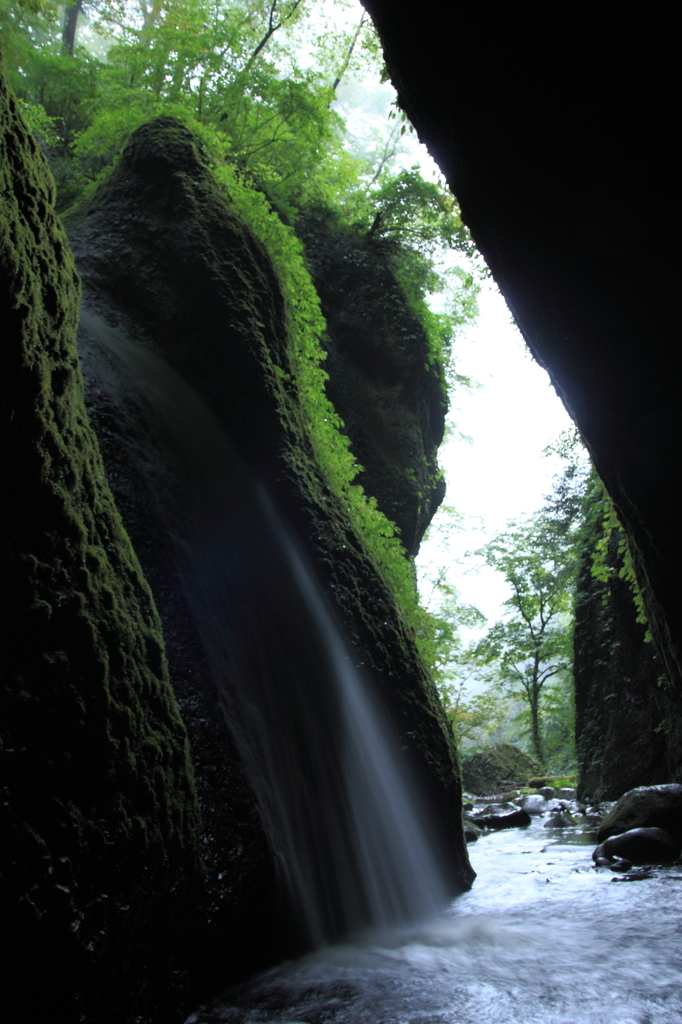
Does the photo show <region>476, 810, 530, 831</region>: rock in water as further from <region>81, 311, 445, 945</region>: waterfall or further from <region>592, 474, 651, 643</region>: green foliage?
<region>81, 311, 445, 945</region>: waterfall

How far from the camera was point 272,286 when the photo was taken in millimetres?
6832

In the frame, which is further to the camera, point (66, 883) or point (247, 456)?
point (247, 456)

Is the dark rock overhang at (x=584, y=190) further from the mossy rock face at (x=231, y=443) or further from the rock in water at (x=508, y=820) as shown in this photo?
the rock in water at (x=508, y=820)

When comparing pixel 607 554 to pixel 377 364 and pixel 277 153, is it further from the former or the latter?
pixel 277 153

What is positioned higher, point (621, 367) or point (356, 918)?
point (621, 367)

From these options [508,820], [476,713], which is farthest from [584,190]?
[476,713]

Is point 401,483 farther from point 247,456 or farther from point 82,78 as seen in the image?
point 82,78

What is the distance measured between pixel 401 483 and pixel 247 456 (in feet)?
20.8

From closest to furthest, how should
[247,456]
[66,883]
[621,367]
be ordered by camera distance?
[66,883] → [621,367] → [247,456]

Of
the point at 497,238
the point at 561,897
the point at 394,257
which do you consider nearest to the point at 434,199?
the point at 394,257

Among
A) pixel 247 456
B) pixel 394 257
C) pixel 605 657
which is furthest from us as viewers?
pixel 394 257

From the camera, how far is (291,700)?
4375mm

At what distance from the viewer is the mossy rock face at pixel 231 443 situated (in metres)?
3.12

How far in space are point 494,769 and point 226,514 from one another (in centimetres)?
1683
